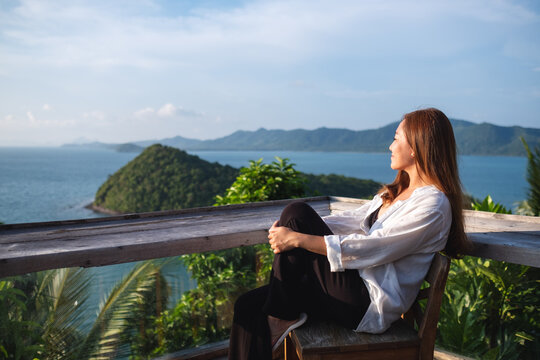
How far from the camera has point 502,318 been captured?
2.51m

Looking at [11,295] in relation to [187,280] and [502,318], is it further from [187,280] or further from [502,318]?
[502,318]

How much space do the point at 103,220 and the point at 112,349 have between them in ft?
2.43

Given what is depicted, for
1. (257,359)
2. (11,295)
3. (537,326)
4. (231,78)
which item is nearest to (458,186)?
(257,359)

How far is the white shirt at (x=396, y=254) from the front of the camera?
4.85 ft

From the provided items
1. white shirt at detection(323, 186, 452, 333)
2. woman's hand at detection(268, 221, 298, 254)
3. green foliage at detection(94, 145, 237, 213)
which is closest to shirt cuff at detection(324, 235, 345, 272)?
white shirt at detection(323, 186, 452, 333)

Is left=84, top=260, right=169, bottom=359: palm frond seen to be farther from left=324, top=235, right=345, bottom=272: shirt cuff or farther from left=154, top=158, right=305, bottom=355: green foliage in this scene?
left=324, top=235, right=345, bottom=272: shirt cuff

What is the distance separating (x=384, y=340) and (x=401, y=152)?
0.79 meters

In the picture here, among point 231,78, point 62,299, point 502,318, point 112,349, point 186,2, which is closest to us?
point 62,299

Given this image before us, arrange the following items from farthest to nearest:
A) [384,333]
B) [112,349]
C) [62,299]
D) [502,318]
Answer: [502,318] < [112,349] < [62,299] < [384,333]

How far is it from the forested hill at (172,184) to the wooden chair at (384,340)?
11.2 metres

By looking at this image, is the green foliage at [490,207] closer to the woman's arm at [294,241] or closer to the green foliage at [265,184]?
the green foliage at [265,184]

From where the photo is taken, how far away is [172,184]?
54.1 feet

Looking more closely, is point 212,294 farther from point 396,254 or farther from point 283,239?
point 396,254

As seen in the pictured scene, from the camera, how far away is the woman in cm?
149
